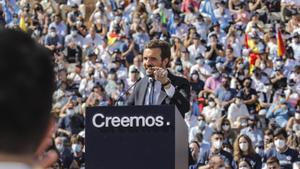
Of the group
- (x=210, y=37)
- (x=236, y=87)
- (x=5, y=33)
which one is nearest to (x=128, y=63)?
(x=210, y=37)

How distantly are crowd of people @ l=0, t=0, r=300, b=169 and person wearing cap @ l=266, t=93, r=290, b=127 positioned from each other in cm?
2

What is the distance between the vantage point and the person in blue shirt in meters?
13.6

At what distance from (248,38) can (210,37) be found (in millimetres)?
808

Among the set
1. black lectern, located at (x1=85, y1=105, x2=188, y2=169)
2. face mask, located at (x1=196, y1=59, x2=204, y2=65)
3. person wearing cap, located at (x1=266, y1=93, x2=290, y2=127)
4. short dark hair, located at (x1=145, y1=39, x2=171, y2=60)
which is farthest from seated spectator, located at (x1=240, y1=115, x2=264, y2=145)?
black lectern, located at (x1=85, y1=105, x2=188, y2=169)

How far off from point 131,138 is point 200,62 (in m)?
13.5

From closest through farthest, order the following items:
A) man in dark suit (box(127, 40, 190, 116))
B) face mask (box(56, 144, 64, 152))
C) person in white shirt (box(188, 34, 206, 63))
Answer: man in dark suit (box(127, 40, 190, 116)) < face mask (box(56, 144, 64, 152)) < person in white shirt (box(188, 34, 206, 63))

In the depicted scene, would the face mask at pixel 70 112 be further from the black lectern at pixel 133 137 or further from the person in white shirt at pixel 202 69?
A: the black lectern at pixel 133 137

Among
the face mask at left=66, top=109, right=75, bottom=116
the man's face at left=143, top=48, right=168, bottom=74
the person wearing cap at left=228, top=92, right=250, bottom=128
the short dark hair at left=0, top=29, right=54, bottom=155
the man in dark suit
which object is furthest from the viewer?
the face mask at left=66, top=109, right=75, bottom=116

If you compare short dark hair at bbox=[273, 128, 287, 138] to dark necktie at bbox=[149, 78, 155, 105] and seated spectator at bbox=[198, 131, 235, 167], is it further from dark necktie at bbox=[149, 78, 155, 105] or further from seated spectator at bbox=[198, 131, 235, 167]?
dark necktie at bbox=[149, 78, 155, 105]

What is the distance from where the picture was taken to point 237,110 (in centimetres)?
1695

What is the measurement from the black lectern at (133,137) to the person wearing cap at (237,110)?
424 inches

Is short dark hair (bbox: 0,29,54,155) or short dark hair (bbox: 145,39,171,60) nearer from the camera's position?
short dark hair (bbox: 0,29,54,155)

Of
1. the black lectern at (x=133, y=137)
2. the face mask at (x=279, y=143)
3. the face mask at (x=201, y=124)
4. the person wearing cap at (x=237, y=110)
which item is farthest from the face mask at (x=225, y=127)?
the black lectern at (x=133, y=137)

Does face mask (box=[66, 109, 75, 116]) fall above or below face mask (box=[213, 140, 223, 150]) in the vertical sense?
above
